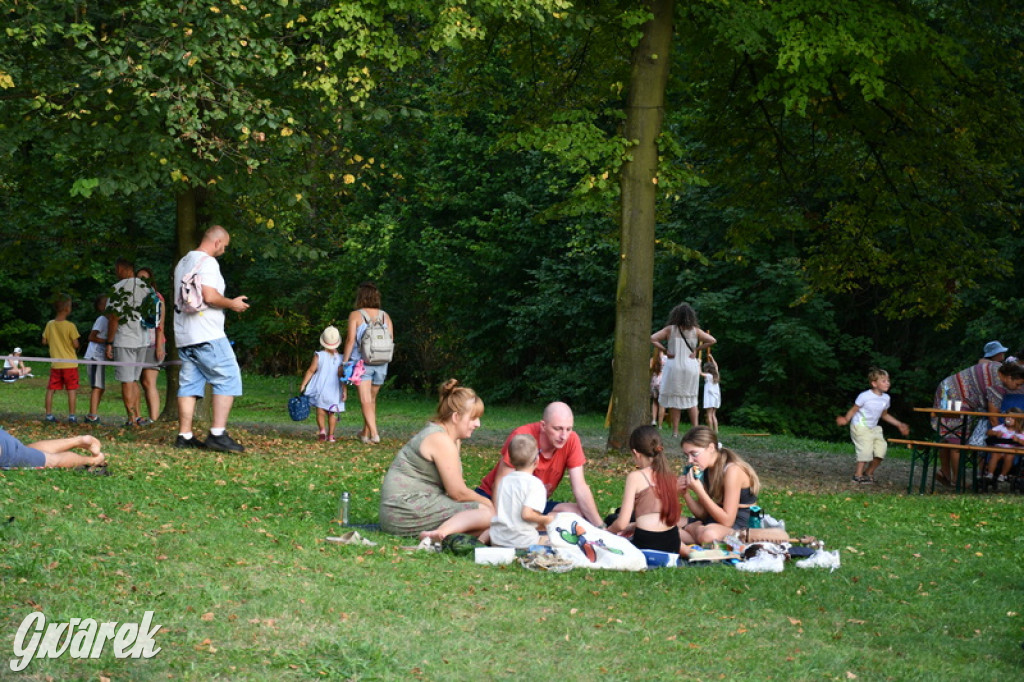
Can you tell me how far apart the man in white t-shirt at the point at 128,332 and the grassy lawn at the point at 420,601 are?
5642 millimetres

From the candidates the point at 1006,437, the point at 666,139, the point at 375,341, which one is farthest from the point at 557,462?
the point at 1006,437

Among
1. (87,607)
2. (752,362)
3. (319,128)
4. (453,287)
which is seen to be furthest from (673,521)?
(453,287)

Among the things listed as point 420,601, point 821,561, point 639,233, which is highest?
point 639,233

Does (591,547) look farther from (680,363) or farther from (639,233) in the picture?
(680,363)

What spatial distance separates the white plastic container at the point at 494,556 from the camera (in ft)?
24.9

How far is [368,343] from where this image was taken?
46.2 ft

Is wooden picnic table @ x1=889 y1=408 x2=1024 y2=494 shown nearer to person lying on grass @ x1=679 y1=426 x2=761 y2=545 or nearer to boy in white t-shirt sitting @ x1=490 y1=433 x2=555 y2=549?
person lying on grass @ x1=679 y1=426 x2=761 y2=545

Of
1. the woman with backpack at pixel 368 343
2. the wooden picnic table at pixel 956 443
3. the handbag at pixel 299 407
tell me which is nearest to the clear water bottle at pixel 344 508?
the woman with backpack at pixel 368 343

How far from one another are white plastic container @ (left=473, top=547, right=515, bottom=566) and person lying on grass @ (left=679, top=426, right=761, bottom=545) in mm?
1619

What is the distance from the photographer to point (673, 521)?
822cm

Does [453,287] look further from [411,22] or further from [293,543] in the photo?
[293,543]

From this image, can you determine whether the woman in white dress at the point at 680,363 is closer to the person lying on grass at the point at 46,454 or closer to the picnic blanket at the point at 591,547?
Result: the person lying on grass at the point at 46,454

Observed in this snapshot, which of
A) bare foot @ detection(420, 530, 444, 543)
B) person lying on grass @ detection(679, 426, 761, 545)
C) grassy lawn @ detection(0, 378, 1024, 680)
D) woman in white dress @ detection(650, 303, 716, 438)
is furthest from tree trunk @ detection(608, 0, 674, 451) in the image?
bare foot @ detection(420, 530, 444, 543)

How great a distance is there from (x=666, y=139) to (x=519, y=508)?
307 inches
